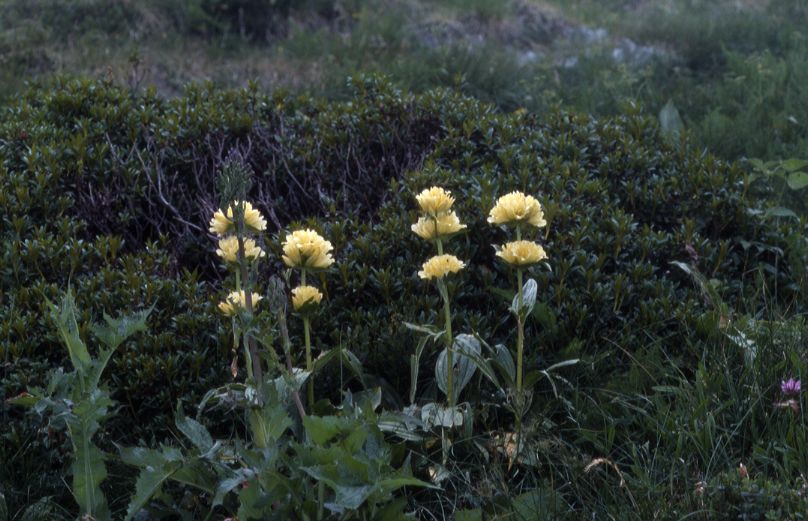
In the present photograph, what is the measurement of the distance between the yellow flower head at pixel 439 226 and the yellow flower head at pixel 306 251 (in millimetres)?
310

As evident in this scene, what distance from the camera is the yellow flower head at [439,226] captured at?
292 centimetres

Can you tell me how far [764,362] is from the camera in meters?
3.21

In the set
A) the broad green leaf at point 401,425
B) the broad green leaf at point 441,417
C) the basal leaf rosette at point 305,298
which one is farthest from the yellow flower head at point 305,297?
the broad green leaf at point 441,417

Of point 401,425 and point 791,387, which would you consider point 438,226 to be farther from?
point 791,387

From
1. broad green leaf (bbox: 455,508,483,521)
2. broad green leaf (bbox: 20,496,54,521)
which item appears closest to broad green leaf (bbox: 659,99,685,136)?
broad green leaf (bbox: 455,508,483,521)

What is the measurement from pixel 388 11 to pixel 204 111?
13.6 ft

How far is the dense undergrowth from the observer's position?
299 centimetres

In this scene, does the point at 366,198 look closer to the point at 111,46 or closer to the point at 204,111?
the point at 204,111

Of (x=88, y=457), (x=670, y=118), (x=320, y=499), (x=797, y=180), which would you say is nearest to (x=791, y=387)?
(x=320, y=499)

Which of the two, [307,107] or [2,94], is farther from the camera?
[2,94]

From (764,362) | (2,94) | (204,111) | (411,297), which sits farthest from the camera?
(2,94)

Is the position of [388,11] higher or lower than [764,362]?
lower

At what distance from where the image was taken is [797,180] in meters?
4.82

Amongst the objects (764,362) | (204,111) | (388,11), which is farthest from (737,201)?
(388,11)
